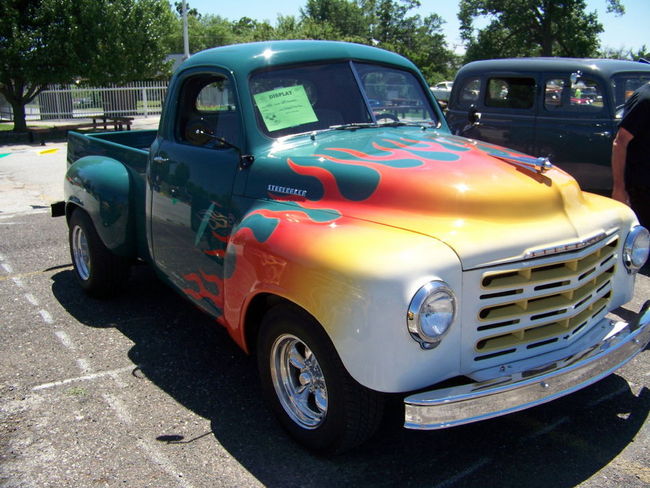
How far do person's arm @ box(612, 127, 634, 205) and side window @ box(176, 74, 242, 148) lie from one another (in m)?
3.15

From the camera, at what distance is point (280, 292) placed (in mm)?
2691

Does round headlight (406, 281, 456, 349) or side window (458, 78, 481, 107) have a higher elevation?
side window (458, 78, 481, 107)

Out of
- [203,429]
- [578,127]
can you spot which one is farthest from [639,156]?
[203,429]

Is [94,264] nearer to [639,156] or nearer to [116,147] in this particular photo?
[116,147]

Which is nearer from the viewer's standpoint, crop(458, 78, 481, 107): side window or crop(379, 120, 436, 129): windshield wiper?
crop(379, 120, 436, 129): windshield wiper

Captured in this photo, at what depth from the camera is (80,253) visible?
5141mm

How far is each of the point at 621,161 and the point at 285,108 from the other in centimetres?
292

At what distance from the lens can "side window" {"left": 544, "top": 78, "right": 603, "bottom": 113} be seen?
23.9 ft

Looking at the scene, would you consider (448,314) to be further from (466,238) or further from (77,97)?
(77,97)

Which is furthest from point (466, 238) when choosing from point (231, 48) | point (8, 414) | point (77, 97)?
point (77, 97)

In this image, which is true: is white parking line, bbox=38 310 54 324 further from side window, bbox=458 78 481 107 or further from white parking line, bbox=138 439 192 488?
side window, bbox=458 78 481 107

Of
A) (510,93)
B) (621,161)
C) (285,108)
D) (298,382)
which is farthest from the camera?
(510,93)

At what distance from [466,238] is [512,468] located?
1.11 metres

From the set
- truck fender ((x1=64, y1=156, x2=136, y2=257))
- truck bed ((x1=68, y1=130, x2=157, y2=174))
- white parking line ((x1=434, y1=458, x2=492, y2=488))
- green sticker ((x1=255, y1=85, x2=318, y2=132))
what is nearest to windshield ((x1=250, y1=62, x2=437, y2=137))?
green sticker ((x1=255, y1=85, x2=318, y2=132))
